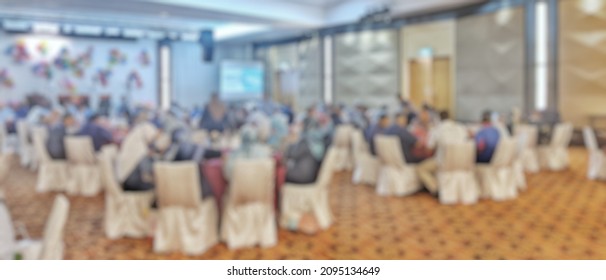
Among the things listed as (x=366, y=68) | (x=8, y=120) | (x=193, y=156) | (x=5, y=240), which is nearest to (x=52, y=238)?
(x=5, y=240)

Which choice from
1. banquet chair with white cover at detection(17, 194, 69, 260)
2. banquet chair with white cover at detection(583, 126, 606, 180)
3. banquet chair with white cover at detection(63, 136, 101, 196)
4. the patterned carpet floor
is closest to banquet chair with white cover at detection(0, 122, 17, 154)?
the patterned carpet floor

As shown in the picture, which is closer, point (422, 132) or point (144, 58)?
point (422, 132)

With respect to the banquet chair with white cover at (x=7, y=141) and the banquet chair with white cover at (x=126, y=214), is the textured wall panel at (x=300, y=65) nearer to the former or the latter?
the banquet chair with white cover at (x=7, y=141)

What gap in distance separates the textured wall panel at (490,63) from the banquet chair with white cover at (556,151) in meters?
2.78

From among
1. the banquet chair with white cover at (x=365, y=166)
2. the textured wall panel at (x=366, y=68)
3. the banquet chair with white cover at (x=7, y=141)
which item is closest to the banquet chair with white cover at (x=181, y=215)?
the banquet chair with white cover at (x=365, y=166)

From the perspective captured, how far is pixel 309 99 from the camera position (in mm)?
15336

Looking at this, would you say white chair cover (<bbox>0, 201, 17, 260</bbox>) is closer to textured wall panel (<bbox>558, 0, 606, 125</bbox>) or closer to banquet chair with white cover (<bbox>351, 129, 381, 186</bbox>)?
banquet chair with white cover (<bbox>351, 129, 381, 186</bbox>)

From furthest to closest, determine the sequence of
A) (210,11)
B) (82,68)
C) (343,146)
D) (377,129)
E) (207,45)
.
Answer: (82,68), (207,45), (210,11), (343,146), (377,129)

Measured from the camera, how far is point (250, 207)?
391 cm

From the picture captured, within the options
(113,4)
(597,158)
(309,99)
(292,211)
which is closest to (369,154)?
(292,211)

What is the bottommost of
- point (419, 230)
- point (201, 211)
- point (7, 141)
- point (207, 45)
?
point (419, 230)

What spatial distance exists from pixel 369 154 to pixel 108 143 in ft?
10.9

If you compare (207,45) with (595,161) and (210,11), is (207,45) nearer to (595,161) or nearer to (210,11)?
(210,11)

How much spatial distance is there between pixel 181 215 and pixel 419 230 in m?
1.98
